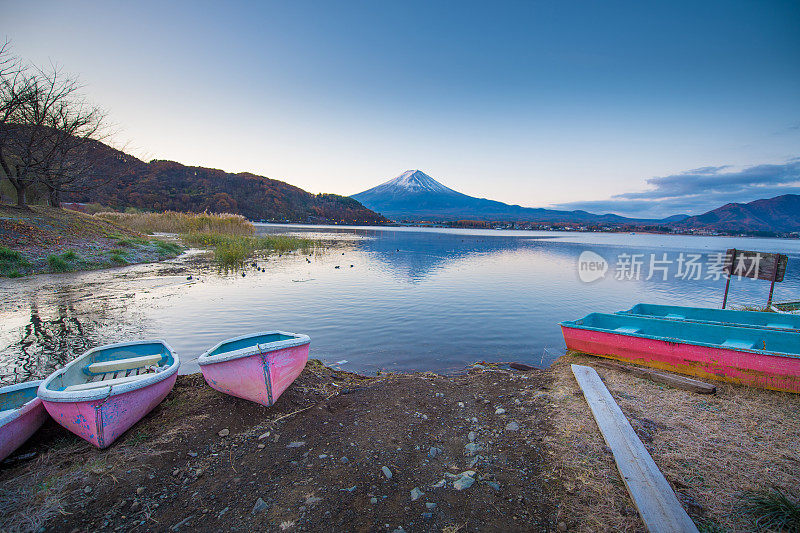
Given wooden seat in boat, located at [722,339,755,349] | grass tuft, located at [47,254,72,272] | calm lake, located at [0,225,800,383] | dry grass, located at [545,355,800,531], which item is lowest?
calm lake, located at [0,225,800,383]

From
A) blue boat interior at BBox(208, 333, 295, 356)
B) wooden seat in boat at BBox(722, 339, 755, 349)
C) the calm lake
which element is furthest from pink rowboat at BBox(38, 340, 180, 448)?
wooden seat in boat at BBox(722, 339, 755, 349)

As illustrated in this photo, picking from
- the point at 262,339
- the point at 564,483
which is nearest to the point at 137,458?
the point at 262,339

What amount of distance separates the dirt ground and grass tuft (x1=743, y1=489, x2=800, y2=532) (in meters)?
2.10

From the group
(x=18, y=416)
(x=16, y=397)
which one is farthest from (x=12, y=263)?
(x=18, y=416)

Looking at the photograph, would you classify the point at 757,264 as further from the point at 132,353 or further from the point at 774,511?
the point at 132,353

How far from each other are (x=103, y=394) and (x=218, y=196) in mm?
127950

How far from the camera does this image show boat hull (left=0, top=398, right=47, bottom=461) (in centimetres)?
445

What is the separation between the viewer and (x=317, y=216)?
15062cm

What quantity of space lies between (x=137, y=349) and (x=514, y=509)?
26.4ft

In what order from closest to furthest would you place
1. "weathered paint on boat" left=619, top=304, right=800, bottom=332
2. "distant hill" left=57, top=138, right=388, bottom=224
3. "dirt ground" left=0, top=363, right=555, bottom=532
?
"dirt ground" left=0, top=363, right=555, bottom=532, "weathered paint on boat" left=619, top=304, right=800, bottom=332, "distant hill" left=57, top=138, right=388, bottom=224

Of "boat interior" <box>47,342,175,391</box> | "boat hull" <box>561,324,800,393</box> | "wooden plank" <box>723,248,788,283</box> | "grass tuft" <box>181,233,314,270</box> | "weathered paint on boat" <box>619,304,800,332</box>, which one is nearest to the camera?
"boat interior" <box>47,342,175,391</box>

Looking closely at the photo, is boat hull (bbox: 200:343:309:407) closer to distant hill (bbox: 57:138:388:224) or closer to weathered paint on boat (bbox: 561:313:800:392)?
weathered paint on boat (bbox: 561:313:800:392)

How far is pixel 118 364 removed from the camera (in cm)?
656

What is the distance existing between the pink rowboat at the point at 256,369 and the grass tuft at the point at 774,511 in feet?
21.1
